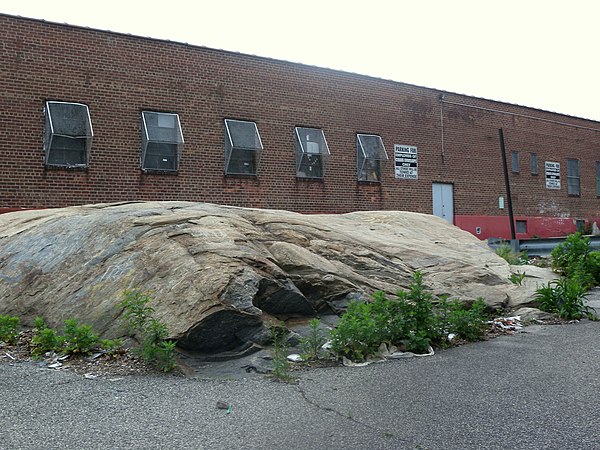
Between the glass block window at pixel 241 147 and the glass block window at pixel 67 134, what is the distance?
384 cm

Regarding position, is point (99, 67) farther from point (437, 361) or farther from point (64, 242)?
point (437, 361)

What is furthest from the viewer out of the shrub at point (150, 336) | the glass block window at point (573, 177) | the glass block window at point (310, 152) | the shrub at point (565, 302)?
the glass block window at point (573, 177)

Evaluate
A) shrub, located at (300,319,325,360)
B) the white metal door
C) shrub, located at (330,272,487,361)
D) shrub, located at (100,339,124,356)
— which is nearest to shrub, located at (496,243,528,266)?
shrub, located at (330,272,487,361)

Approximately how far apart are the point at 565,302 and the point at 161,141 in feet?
37.4

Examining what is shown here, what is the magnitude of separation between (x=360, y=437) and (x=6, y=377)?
298 cm

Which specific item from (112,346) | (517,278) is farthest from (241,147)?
(112,346)

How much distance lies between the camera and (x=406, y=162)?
2058cm

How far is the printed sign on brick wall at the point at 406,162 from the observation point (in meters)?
20.4

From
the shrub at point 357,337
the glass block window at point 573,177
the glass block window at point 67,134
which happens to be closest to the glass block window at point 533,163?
the glass block window at point 573,177

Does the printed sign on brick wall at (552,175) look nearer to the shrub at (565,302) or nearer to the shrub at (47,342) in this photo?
the shrub at (565,302)

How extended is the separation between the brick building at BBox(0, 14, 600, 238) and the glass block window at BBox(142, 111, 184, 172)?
3 centimetres

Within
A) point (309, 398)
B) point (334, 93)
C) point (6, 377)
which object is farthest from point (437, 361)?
point (334, 93)

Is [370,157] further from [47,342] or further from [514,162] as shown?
[47,342]

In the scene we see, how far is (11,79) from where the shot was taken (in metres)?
13.9
